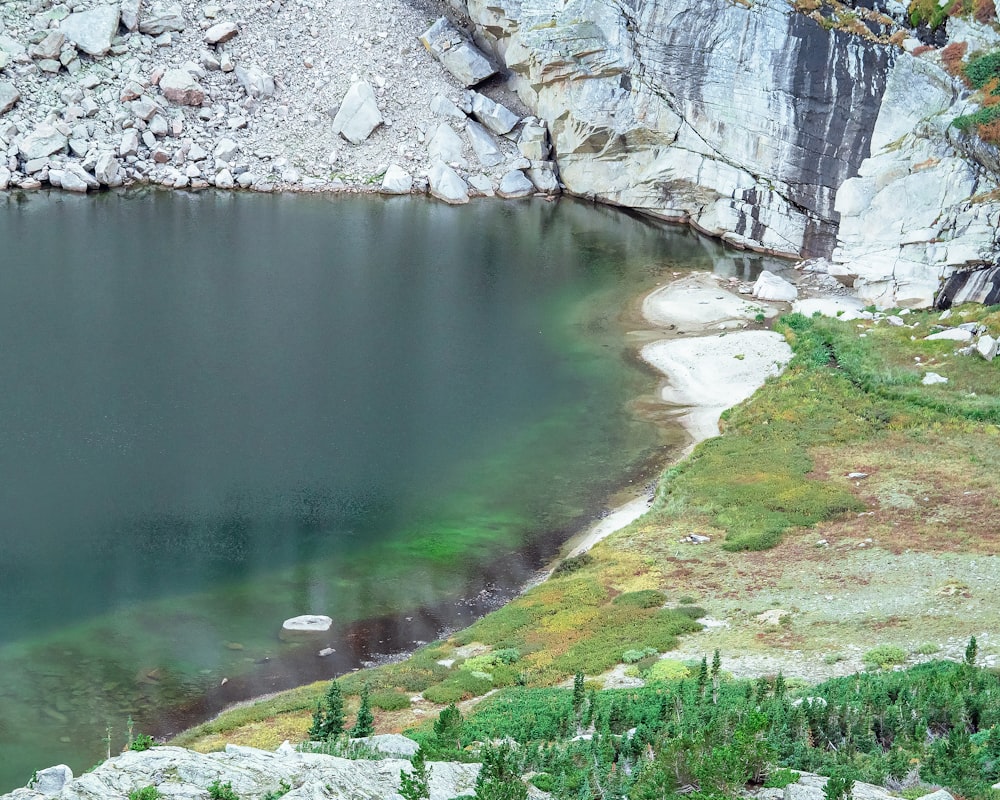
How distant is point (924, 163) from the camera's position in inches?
3204

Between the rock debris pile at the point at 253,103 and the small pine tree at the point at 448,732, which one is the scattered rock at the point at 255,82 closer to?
the rock debris pile at the point at 253,103

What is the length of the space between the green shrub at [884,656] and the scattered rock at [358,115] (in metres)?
84.4

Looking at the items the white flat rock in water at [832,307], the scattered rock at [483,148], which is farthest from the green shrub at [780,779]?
the scattered rock at [483,148]

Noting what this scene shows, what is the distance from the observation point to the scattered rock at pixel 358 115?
105938 millimetres

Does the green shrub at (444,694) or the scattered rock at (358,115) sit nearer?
the green shrub at (444,694)

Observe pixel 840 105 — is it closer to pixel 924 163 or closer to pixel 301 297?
pixel 924 163

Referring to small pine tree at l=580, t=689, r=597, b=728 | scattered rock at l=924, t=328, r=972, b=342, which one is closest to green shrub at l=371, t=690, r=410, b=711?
small pine tree at l=580, t=689, r=597, b=728

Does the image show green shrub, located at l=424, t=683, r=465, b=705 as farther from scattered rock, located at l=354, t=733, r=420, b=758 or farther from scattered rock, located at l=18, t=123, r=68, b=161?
scattered rock, located at l=18, t=123, r=68, b=161

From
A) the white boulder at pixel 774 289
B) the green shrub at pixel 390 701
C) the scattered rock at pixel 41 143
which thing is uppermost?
the scattered rock at pixel 41 143

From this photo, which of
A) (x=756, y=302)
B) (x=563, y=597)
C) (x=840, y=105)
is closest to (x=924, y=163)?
(x=840, y=105)

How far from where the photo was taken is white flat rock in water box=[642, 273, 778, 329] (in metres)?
76.8

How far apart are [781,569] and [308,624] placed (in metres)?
18.4

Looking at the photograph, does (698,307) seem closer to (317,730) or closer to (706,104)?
(706,104)

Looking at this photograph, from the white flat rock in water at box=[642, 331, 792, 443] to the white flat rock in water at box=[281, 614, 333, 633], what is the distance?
2511 centimetres
